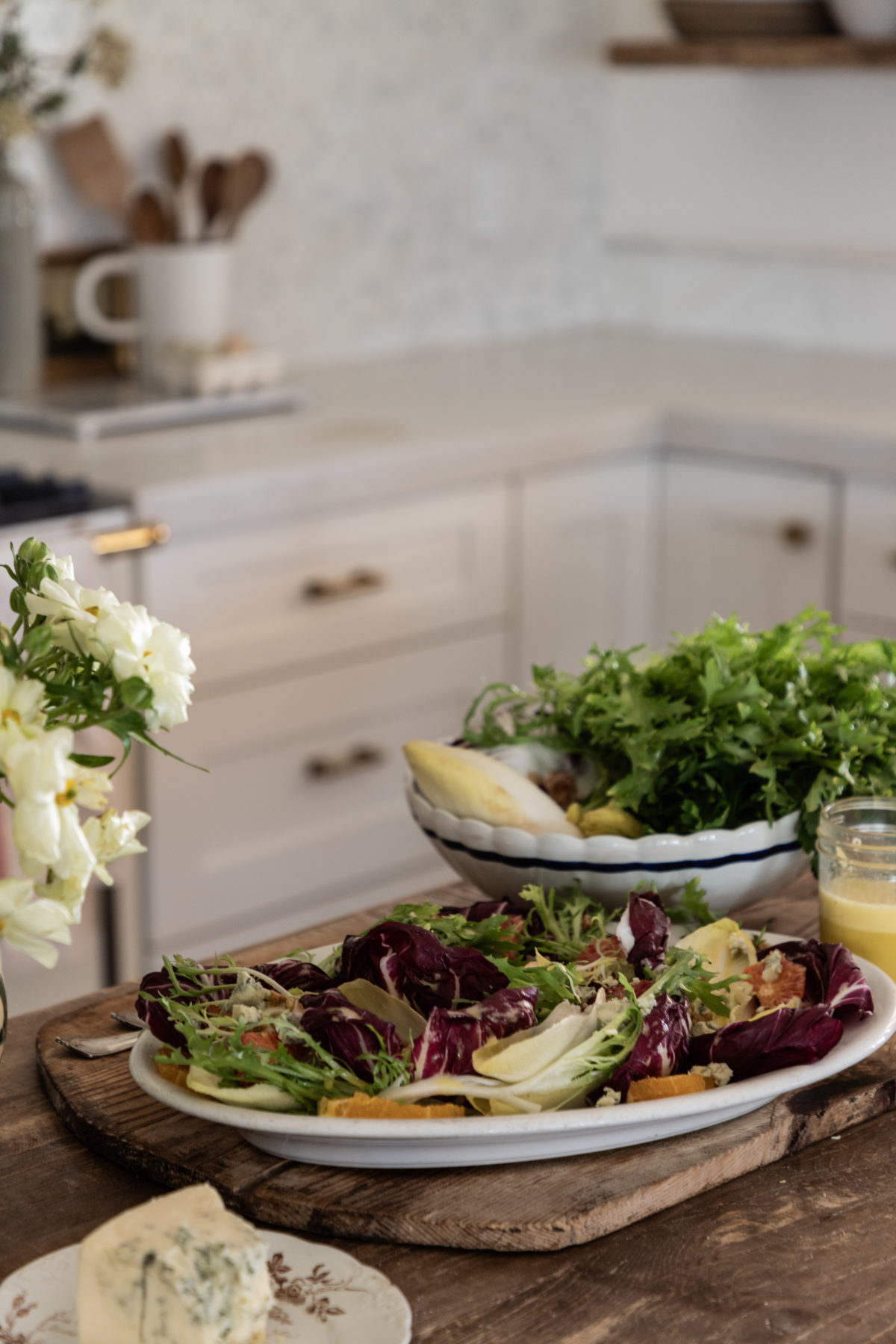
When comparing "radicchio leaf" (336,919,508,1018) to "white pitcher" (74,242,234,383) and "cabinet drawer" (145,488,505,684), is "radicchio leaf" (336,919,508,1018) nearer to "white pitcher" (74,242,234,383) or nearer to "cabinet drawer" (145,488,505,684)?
"cabinet drawer" (145,488,505,684)

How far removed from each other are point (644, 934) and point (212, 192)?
6.91ft

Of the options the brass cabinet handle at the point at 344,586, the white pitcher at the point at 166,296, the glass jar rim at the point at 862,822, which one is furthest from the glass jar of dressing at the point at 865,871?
the white pitcher at the point at 166,296

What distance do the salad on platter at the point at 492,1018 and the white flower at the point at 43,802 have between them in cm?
19

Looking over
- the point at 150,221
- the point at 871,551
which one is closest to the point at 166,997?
the point at 871,551

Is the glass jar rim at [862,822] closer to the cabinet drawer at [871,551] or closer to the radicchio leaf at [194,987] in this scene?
the radicchio leaf at [194,987]

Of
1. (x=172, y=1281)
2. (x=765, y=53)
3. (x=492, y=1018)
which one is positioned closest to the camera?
(x=172, y=1281)

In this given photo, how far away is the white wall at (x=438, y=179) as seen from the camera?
2943 millimetres

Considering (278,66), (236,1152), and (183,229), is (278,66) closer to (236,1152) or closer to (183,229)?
(183,229)

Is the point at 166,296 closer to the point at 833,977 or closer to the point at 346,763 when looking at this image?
the point at 346,763

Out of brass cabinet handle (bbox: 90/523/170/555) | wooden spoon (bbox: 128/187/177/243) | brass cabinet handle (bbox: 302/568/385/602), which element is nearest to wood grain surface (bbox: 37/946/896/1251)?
brass cabinet handle (bbox: 90/523/170/555)

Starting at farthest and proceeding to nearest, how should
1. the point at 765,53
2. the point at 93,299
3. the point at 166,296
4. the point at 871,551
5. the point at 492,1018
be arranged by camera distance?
the point at 765,53
the point at 93,299
the point at 166,296
the point at 871,551
the point at 492,1018

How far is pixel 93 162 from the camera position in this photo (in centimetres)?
275

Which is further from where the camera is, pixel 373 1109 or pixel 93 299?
pixel 93 299

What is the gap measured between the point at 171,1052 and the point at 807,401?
2.08 meters
